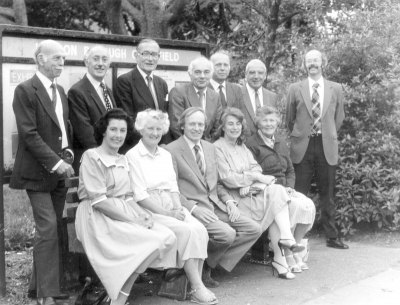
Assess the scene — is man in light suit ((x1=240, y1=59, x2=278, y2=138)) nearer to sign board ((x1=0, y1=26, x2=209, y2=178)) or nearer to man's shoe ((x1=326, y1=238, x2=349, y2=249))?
sign board ((x1=0, y1=26, x2=209, y2=178))

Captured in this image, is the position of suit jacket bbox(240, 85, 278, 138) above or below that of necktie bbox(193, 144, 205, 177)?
above

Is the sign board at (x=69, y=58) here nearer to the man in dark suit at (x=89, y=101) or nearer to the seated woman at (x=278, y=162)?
the man in dark suit at (x=89, y=101)

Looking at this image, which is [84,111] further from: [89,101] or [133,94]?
[133,94]

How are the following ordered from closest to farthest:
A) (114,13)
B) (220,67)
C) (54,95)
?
(54,95) < (220,67) < (114,13)

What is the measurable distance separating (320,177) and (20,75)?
3.64 meters

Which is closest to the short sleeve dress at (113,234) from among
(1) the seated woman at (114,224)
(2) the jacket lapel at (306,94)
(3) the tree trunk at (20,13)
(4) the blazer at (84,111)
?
(1) the seated woman at (114,224)

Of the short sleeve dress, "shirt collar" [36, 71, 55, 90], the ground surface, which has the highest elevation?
"shirt collar" [36, 71, 55, 90]

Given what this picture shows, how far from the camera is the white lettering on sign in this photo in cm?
556

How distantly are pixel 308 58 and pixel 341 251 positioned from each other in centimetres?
224

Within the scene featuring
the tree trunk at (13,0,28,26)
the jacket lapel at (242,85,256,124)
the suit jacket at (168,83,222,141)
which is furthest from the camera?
the tree trunk at (13,0,28,26)

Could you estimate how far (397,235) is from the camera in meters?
7.92

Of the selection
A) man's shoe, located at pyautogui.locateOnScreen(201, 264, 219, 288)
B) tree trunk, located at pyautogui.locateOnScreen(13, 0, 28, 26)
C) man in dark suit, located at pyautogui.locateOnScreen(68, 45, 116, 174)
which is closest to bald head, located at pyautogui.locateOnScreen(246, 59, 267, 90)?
man in dark suit, located at pyautogui.locateOnScreen(68, 45, 116, 174)

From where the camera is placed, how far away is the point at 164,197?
5645 mm

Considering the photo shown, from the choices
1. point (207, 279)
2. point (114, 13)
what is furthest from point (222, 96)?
point (114, 13)
